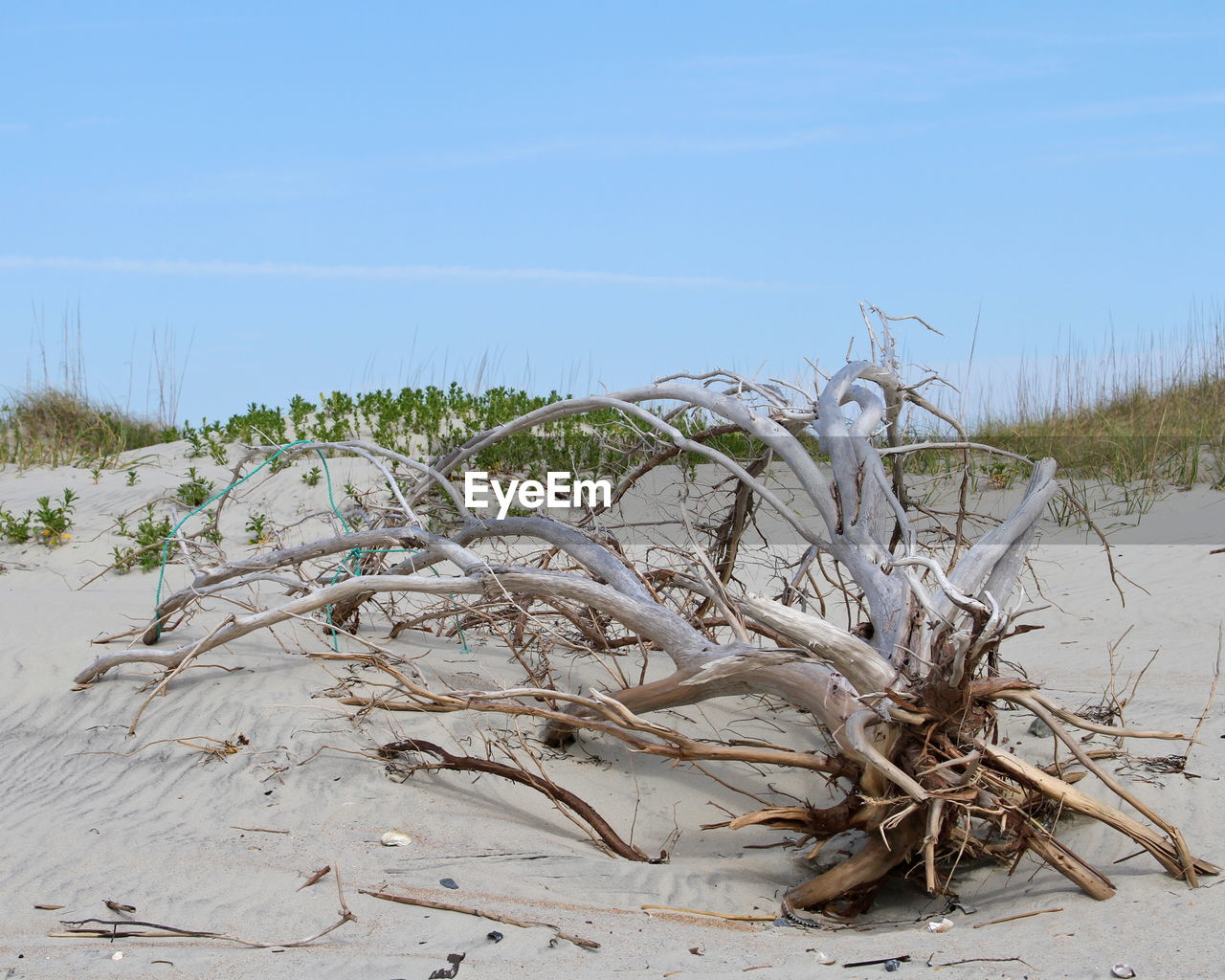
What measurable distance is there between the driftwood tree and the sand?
18cm

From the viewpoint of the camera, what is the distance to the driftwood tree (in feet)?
11.6

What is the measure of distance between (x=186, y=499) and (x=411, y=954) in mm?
7835

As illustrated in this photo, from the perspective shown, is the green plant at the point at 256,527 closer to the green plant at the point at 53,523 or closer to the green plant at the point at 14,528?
the green plant at the point at 53,523

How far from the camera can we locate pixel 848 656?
12.2 feet

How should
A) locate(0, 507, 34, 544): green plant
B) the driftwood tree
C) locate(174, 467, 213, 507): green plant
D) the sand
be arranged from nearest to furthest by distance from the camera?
the sand → the driftwood tree → locate(0, 507, 34, 544): green plant → locate(174, 467, 213, 507): green plant

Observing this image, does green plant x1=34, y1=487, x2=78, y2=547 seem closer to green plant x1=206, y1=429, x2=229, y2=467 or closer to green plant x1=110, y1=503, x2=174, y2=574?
green plant x1=110, y1=503, x2=174, y2=574

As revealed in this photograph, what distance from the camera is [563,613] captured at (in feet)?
16.7

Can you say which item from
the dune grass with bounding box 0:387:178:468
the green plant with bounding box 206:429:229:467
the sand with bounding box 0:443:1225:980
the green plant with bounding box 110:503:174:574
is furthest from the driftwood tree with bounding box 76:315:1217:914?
the dune grass with bounding box 0:387:178:468

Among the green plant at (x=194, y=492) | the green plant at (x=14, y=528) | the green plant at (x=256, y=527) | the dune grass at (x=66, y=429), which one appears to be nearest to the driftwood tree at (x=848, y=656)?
the green plant at (x=256, y=527)

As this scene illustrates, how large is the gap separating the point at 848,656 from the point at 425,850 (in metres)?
1.65

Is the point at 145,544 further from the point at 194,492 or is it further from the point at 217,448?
the point at 217,448

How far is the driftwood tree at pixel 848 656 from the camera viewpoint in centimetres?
353

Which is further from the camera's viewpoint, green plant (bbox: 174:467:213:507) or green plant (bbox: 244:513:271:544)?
green plant (bbox: 174:467:213:507)

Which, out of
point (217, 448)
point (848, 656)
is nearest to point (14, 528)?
point (217, 448)
